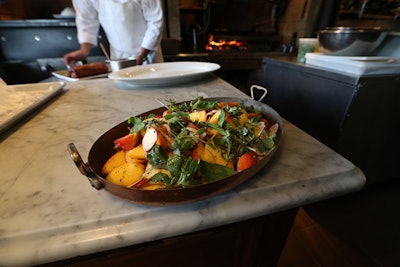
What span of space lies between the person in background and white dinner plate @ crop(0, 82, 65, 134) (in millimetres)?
700

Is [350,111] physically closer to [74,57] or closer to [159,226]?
[159,226]

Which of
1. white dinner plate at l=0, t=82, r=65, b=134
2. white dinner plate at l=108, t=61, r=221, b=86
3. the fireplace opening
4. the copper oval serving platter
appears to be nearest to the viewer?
the copper oval serving platter

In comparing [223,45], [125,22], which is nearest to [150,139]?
[125,22]

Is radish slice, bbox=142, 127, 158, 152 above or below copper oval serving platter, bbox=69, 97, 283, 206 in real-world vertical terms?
above

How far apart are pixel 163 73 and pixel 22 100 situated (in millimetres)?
531

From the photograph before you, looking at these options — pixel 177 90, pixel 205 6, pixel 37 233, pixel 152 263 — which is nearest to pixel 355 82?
pixel 177 90

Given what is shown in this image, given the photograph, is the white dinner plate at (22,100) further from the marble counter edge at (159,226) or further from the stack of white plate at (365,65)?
the stack of white plate at (365,65)

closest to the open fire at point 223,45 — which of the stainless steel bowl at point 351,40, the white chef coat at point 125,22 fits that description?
the white chef coat at point 125,22

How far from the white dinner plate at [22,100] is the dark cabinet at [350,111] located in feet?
3.88

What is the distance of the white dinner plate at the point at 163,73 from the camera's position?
0.81m

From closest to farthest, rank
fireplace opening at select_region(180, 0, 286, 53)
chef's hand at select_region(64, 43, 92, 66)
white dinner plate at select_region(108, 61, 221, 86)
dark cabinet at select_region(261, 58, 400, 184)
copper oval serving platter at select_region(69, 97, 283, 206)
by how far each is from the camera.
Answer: copper oval serving platter at select_region(69, 97, 283, 206)
white dinner plate at select_region(108, 61, 221, 86)
dark cabinet at select_region(261, 58, 400, 184)
chef's hand at select_region(64, 43, 92, 66)
fireplace opening at select_region(180, 0, 286, 53)

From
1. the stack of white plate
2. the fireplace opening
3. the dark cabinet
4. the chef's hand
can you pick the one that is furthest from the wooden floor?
the fireplace opening

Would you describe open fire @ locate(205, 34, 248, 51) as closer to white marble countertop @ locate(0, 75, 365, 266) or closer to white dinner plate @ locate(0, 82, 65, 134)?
white dinner plate @ locate(0, 82, 65, 134)

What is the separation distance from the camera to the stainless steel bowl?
933mm
